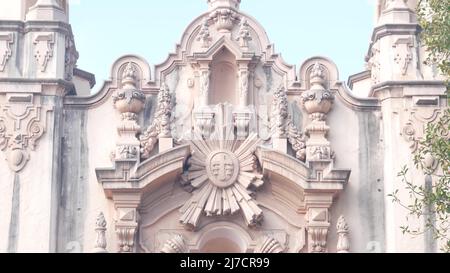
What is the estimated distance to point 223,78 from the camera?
24.5 m

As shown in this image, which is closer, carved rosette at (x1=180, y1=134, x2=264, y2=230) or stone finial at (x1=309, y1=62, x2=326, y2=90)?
carved rosette at (x1=180, y1=134, x2=264, y2=230)

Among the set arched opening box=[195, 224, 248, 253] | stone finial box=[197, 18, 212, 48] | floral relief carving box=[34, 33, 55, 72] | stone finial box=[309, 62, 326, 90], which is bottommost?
arched opening box=[195, 224, 248, 253]

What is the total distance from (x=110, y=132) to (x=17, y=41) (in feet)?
7.03

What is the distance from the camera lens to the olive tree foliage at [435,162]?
20.1 metres

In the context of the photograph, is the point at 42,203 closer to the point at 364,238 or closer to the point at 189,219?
the point at 189,219

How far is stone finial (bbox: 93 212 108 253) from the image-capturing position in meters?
23.1

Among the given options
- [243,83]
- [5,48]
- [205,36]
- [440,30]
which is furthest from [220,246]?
[440,30]

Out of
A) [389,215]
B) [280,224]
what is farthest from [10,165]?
[389,215]

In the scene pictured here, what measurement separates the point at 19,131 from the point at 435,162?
667cm

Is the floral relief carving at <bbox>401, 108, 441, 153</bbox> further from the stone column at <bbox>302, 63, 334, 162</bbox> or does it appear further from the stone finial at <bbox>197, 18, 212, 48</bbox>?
the stone finial at <bbox>197, 18, 212, 48</bbox>

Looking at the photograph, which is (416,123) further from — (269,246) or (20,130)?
(20,130)

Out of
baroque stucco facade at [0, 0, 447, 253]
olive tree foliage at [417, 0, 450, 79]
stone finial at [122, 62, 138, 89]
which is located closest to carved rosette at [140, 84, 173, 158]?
baroque stucco facade at [0, 0, 447, 253]

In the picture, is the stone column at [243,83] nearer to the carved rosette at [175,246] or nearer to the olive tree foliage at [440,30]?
the carved rosette at [175,246]

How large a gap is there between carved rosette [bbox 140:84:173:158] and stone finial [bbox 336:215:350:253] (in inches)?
122
